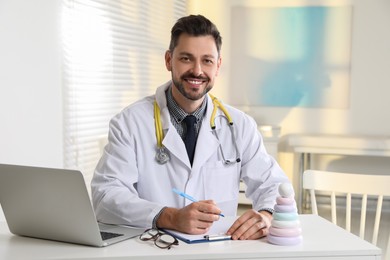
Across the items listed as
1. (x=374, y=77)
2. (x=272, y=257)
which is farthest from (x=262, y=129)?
(x=272, y=257)

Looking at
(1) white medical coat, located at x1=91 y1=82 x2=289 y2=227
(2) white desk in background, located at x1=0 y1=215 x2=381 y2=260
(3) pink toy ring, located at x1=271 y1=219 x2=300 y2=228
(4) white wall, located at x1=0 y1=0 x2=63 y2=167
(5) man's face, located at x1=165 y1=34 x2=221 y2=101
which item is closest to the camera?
(2) white desk in background, located at x1=0 y1=215 x2=381 y2=260

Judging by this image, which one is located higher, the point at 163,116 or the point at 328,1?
the point at 328,1

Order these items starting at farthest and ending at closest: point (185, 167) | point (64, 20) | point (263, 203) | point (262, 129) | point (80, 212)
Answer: point (262, 129) < point (64, 20) < point (185, 167) < point (263, 203) < point (80, 212)

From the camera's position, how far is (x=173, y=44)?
2.13m

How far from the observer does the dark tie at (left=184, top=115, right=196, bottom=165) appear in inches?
84.1

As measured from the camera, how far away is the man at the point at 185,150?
199 cm

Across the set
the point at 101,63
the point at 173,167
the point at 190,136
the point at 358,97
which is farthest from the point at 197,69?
the point at 358,97

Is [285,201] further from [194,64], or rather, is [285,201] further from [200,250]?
[194,64]

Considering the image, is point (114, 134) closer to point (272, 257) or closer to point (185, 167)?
point (185, 167)

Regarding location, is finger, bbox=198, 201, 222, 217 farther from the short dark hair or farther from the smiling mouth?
the short dark hair

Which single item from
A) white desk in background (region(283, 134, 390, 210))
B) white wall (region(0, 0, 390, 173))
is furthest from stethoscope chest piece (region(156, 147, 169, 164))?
white desk in background (region(283, 134, 390, 210))

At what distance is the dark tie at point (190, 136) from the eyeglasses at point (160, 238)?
490 millimetres

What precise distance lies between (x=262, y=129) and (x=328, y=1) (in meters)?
1.43

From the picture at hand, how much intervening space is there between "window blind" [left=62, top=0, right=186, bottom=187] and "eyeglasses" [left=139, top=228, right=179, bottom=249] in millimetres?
2002
